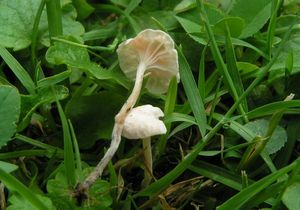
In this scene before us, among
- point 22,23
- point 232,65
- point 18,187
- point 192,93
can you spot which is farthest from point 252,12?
point 18,187

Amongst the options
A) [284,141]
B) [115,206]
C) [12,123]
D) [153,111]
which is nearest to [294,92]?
[284,141]

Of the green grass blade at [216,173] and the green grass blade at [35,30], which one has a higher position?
the green grass blade at [35,30]

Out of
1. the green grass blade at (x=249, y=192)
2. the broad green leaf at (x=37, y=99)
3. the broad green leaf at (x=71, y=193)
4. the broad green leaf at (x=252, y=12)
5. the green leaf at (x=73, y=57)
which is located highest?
the broad green leaf at (x=252, y=12)

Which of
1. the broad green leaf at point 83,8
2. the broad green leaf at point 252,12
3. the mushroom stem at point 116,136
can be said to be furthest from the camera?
the broad green leaf at point 83,8

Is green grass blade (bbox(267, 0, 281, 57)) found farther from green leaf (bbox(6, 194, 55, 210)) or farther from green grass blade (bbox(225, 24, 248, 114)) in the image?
green leaf (bbox(6, 194, 55, 210))

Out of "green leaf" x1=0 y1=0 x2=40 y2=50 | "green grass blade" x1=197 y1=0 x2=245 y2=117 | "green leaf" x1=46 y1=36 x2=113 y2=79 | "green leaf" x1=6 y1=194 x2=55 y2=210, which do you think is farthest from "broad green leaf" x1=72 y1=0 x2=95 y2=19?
"green leaf" x1=6 y1=194 x2=55 y2=210

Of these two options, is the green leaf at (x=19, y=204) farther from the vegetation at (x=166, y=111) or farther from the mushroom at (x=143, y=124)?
the mushroom at (x=143, y=124)

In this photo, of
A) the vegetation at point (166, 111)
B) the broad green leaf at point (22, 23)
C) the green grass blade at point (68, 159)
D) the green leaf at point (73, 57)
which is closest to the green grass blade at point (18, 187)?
the vegetation at point (166, 111)

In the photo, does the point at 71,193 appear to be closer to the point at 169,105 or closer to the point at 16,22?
the point at 169,105
